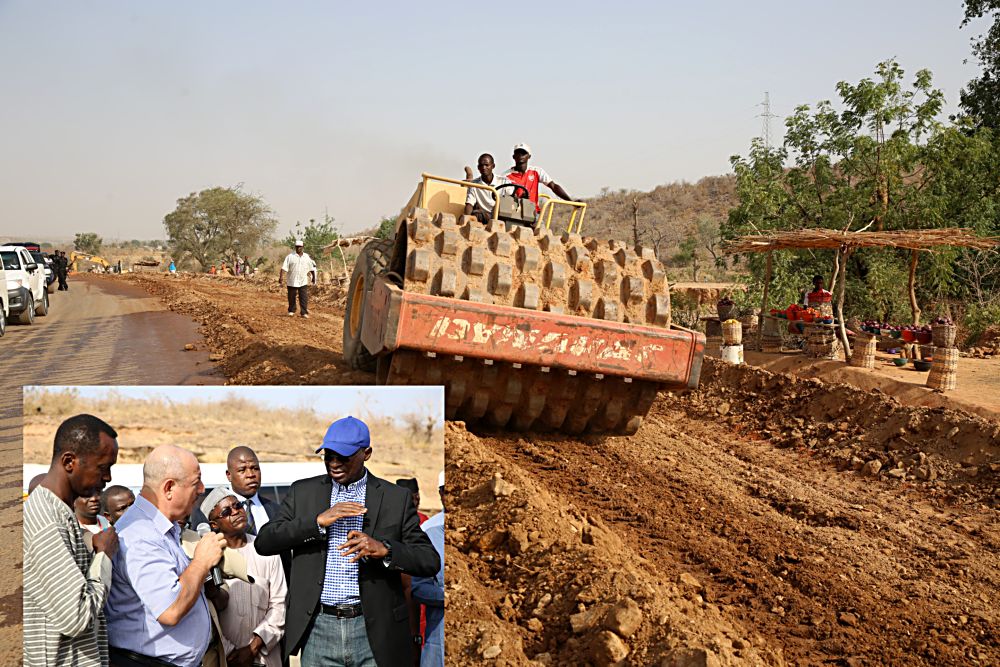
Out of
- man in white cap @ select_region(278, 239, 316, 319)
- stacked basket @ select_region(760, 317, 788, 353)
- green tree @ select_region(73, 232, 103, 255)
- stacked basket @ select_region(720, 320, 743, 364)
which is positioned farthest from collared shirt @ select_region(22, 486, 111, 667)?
green tree @ select_region(73, 232, 103, 255)

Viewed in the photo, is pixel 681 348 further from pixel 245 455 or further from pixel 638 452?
pixel 245 455

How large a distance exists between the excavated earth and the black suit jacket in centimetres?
136

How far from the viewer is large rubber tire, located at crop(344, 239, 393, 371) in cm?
783

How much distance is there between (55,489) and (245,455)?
50 centimetres

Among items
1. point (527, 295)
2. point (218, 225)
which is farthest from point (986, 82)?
point (218, 225)

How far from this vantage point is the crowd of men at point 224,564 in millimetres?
2219

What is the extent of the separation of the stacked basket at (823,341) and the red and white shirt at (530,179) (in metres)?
6.29

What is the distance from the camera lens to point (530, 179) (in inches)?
327

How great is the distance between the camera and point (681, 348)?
21.0 ft

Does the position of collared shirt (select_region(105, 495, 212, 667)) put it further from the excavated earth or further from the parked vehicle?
the parked vehicle

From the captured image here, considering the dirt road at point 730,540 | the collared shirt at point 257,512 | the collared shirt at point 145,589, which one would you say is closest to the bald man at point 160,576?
the collared shirt at point 145,589

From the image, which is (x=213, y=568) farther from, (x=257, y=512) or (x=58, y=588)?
(x=58, y=588)

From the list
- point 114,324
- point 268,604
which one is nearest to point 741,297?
point 114,324

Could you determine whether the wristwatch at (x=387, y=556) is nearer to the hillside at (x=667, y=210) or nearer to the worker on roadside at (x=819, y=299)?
the worker on roadside at (x=819, y=299)
